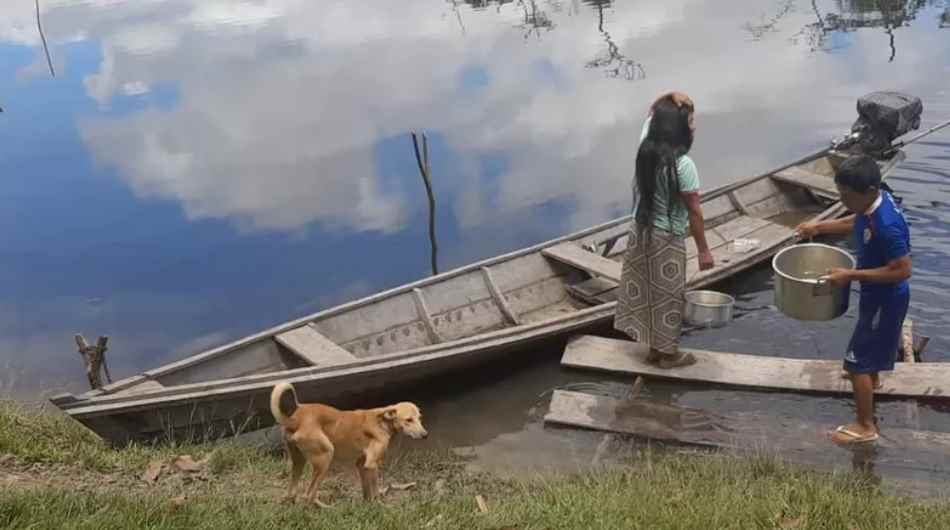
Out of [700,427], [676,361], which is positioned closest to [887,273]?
[700,427]

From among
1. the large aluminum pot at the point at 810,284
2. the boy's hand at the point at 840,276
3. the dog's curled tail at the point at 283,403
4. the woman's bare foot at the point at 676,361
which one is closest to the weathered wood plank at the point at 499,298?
the woman's bare foot at the point at 676,361

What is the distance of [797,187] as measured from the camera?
10.4 metres

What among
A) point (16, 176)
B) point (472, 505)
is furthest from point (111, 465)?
point (16, 176)

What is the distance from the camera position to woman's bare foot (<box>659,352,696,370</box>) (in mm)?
7016

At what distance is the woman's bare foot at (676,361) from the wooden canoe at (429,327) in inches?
29.9

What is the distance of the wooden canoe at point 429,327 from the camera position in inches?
236

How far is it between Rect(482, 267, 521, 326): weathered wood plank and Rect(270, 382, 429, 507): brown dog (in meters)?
3.33

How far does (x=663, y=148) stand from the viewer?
Result: 6.03 metres

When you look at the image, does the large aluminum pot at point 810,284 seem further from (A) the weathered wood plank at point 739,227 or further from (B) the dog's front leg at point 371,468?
(A) the weathered wood plank at point 739,227

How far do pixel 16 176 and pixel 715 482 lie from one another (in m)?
11.3

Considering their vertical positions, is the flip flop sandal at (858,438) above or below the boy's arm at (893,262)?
below

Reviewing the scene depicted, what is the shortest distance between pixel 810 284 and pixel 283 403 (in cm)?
310

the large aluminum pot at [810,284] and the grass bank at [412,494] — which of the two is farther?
the large aluminum pot at [810,284]

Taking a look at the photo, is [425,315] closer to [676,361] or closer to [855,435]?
[676,361]
